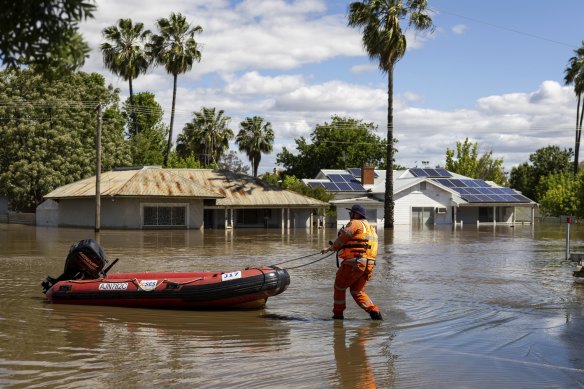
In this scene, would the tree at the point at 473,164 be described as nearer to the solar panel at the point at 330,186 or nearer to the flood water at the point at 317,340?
the solar panel at the point at 330,186

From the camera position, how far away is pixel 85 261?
41.3ft

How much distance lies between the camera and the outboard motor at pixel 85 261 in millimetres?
12594

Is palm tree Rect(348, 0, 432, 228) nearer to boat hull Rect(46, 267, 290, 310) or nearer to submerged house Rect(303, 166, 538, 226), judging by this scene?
submerged house Rect(303, 166, 538, 226)

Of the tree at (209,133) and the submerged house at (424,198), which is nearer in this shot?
the submerged house at (424,198)

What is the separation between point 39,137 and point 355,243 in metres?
45.8

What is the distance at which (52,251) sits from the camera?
2584 cm

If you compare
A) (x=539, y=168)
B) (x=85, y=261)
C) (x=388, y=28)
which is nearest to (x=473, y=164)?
(x=539, y=168)

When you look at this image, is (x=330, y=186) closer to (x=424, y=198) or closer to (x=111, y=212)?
(x=424, y=198)

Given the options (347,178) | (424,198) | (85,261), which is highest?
(347,178)

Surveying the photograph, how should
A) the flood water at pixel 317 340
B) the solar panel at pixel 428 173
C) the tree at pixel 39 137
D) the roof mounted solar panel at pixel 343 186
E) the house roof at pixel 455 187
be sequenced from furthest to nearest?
the solar panel at pixel 428 173, the house roof at pixel 455 187, the roof mounted solar panel at pixel 343 186, the tree at pixel 39 137, the flood water at pixel 317 340

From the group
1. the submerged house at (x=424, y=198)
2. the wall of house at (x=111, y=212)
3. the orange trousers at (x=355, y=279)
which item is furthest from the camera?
the submerged house at (x=424, y=198)

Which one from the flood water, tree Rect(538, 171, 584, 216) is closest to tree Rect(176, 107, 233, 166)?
tree Rect(538, 171, 584, 216)

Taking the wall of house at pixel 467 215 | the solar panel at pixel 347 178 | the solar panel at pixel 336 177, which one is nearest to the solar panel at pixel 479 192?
the wall of house at pixel 467 215

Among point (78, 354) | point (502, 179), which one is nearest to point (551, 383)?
point (78, 354)
